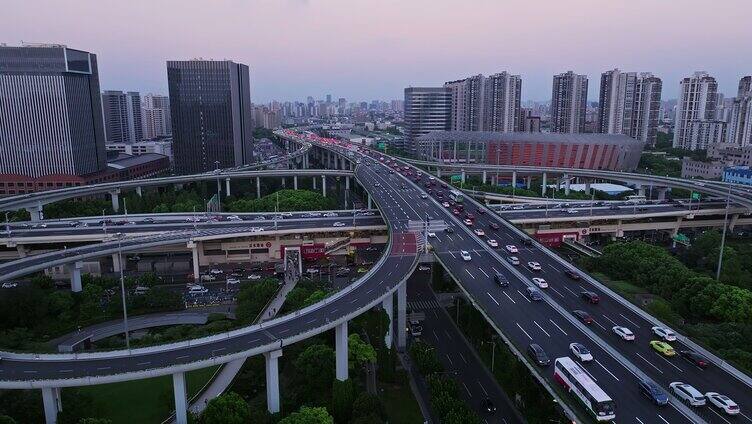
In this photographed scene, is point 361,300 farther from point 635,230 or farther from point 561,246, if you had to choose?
point 635,230

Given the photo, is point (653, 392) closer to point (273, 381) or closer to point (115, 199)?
point (273, 381)

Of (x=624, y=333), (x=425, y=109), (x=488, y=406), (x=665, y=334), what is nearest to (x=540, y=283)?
(x=624, y=333)

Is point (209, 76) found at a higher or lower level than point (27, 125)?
higher

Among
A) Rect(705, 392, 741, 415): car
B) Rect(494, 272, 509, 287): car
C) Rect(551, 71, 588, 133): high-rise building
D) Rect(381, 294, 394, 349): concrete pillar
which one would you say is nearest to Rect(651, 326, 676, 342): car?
Rect(705, 392, 741, 415): car

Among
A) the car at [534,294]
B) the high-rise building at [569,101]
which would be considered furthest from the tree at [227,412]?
the high-rise building at [569,101]

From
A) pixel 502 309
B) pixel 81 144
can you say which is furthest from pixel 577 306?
pixel 81 144

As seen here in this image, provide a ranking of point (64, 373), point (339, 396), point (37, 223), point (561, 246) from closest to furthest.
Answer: point (64, 373), point (339, 396), point (37, 223), point (561, 246)
